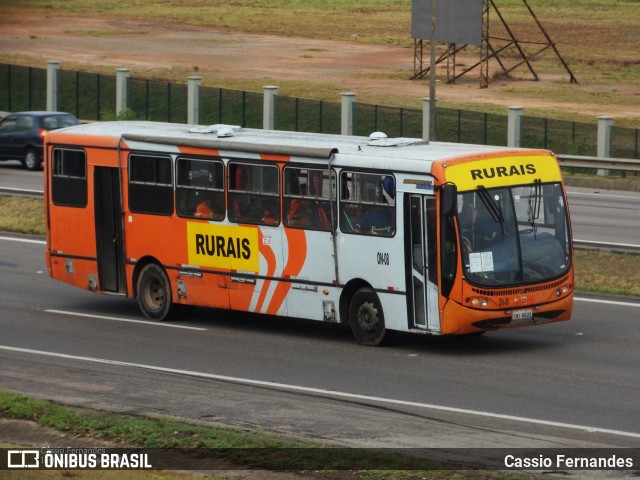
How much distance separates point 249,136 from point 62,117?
2428 centimetres

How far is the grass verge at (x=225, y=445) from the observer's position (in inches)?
459

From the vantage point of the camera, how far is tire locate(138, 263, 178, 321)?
68.5 ft

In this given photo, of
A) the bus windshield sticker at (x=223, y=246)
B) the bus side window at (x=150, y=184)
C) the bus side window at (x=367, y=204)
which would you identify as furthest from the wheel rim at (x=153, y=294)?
the bus side window at (x=367, y=204)

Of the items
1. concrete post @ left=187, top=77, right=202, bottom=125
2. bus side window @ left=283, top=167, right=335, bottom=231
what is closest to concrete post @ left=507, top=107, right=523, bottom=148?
concrete post @ left=187, top=77, right=202, bottom=125

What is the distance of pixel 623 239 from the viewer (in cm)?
2856

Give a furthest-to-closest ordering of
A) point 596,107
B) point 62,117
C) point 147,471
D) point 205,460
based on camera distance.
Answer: point 596,107 < point 62,117 < point 205,460 < point 147,471

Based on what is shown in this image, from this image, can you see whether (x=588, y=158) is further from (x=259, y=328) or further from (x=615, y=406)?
(x=615, y=406)

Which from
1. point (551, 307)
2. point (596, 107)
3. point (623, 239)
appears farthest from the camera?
point (596, 107)

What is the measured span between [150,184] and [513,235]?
556 centimetres

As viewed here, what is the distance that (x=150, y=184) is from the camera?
21.0 m

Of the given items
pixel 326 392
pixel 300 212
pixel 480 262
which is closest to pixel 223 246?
pixel 300 212

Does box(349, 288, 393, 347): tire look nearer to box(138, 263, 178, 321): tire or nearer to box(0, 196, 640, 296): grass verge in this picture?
box(138, 263, 178, 321): tire

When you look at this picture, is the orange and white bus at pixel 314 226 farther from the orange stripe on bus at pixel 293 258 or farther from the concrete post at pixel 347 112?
the concrete post at pixel 347 112

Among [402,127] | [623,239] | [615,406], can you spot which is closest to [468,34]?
[402,127]
